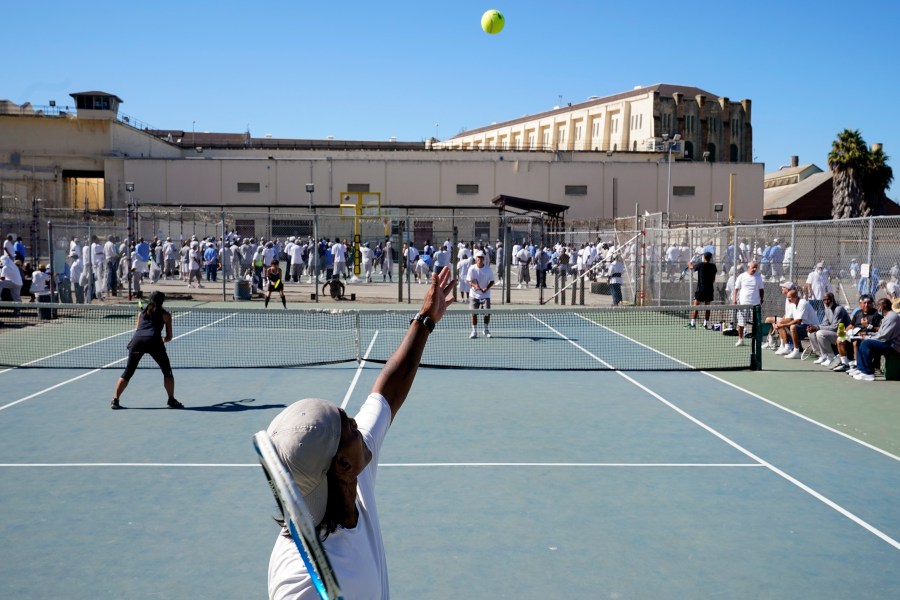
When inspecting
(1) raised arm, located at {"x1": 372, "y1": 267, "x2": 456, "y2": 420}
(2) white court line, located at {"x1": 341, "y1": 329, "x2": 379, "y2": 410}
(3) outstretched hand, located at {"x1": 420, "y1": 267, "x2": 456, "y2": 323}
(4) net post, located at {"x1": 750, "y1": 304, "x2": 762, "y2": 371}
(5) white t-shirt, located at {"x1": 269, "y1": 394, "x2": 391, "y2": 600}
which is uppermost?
(3) outstretched hand, located at {"x1": 420, "y1": 267, "x2": 456, "y2": 323}

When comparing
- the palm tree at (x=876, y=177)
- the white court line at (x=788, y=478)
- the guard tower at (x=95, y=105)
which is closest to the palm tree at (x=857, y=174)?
the palm tree at (x=876, y=177)

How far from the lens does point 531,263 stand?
3694 centimetres

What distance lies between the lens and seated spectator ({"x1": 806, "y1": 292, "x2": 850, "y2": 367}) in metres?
15.5

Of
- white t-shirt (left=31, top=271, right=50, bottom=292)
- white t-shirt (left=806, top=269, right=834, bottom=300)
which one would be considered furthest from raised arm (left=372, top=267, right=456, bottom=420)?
white t-shirt (left=31, top=271, right=50, bottom=292)

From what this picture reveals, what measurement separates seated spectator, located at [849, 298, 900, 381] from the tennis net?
166cm

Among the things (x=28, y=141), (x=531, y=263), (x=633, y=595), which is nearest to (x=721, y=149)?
(x=531, y=263)

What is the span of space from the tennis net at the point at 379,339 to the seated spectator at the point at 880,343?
5.45 feet

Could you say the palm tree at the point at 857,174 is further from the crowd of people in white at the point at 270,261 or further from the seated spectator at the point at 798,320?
the seated spectator at the point at 798,320

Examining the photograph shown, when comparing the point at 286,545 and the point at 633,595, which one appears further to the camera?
the point at 633,595

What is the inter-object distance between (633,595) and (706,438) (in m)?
4.63

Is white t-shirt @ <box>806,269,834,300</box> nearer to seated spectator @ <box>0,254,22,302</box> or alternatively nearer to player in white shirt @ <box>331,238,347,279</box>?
seated spectator @ <box>0,254,22,302</box>

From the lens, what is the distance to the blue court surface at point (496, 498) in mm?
5996

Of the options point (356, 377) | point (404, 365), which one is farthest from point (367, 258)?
point (404, 365)

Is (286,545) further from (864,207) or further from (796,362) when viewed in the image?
(864,207)
